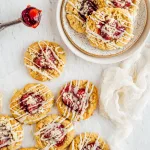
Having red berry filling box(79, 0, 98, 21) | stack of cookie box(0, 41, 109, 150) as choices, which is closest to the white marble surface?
stack of cookie box(0, 41, 109, 150)

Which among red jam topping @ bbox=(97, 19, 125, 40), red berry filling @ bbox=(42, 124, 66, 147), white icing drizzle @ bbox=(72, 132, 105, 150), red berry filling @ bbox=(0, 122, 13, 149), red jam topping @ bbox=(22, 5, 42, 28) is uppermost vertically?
red jam topping @ bbox=(22, 5, 42, 28)

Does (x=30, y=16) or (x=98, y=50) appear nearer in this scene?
(x=30, y=16)

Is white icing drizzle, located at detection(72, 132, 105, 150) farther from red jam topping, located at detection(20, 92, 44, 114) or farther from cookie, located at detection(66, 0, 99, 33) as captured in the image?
cookie, located at detection(66, 0, 99, 33)

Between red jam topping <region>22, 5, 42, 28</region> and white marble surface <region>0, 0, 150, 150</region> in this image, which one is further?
white marble surface <region>0, 0, 150, 150</region>

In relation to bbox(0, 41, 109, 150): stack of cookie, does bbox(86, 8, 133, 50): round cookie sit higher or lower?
higher

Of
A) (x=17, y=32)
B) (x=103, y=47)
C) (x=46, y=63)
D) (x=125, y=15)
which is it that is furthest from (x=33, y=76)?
(x=125, y=15)

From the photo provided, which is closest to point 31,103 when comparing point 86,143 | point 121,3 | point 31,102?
point 31,102

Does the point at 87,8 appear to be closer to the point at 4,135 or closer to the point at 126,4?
the point at 126,4

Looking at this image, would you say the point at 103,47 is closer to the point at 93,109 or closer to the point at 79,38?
the point at 79,38
